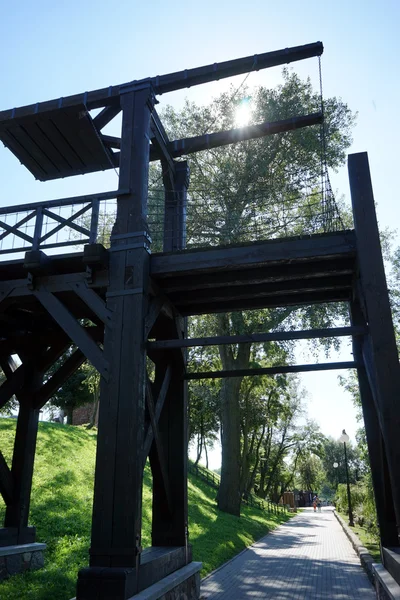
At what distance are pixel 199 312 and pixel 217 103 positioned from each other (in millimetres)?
12569

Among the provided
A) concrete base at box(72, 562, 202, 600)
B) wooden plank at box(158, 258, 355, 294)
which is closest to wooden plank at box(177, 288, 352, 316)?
wooden plank at box(158, 258, 355, 294)

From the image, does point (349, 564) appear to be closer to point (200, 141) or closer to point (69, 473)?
point (69, 473)

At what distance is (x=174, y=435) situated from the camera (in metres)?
6.71

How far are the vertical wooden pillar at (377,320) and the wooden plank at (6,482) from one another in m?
5.30

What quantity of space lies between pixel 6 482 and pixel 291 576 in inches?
246

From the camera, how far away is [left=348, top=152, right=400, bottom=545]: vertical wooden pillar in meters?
4.55

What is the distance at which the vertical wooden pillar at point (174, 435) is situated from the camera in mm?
6328

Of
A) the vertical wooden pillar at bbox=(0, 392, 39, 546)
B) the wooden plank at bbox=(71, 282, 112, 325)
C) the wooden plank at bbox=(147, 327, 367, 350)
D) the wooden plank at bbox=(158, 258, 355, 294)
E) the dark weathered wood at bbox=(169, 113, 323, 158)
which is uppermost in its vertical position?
the dark weathered wood at bbox=(169, 113, 323, 158)

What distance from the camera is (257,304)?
23.9 ft

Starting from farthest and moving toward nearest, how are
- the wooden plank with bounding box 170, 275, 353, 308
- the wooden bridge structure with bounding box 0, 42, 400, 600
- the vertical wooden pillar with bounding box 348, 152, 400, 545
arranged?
the wooden plank with bounding box 170, 275, 353, 308 < the wooden bridge structure with bounding box 0, 42, 400, 600 < the vertical wooden pillar with bounding box 348, 152, 400, 545

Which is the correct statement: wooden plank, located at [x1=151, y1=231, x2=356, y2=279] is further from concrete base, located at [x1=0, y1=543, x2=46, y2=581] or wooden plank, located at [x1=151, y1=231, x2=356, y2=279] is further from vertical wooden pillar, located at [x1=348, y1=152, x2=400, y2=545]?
concrete base, located at [x1=0, y1=543, x2=46, y2=581]

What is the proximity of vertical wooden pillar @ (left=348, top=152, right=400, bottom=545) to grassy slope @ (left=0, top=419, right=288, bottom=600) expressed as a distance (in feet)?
15.0

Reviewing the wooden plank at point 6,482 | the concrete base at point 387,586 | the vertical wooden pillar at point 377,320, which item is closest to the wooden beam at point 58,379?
the wooden plank at point 6,482

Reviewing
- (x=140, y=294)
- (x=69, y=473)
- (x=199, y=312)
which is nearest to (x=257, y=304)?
(x=199, y=312)
